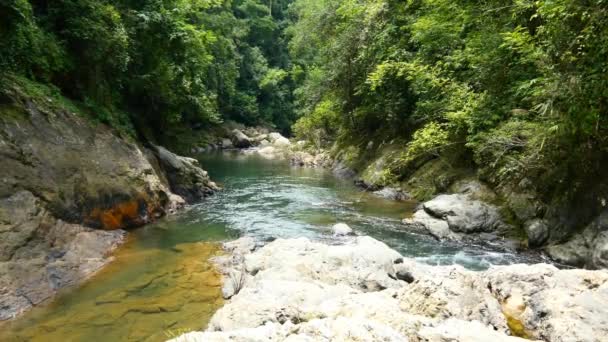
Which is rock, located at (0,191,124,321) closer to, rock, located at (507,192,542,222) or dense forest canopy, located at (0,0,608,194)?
dense forest canopy, located at (0,0,608,194)

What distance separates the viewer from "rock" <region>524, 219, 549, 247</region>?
8969 mm

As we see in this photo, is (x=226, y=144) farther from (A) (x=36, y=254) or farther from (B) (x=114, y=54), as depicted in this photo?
(A) (x=36, y=254)

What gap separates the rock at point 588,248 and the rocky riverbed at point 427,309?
2.60m

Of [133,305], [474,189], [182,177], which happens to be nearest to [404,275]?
[133,305]

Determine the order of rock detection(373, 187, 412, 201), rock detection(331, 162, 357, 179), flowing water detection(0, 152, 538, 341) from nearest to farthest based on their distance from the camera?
flowing water detection(0, 152, 538, 341) < rock detection(373, 187, 412, 201) < rock detection(331, 162, 357, 179)

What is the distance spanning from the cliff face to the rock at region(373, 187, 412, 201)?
7.29m

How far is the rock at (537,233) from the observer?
29.4 feet

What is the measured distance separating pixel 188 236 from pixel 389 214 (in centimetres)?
564

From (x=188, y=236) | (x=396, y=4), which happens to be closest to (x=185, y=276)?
(x=188, y=236)

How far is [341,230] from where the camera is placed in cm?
1012

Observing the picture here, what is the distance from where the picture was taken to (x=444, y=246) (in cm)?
933

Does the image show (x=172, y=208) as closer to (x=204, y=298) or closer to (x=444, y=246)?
(x=204, y=298)

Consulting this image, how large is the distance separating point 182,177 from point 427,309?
1119cm

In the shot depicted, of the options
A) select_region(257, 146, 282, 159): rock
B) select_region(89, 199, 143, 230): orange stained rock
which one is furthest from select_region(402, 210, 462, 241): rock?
select_region(257, 146, 282, 159): rock
